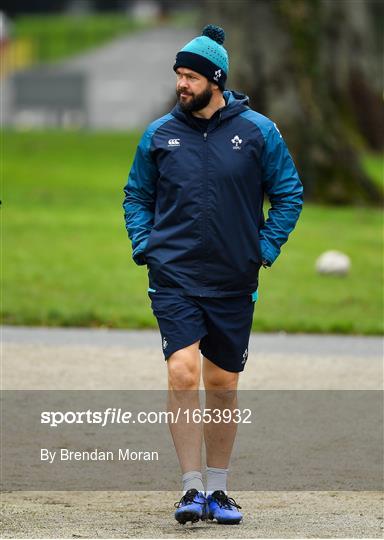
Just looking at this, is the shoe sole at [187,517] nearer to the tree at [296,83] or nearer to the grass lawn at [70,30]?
the tree at [296,83]

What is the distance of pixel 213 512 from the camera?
6.21 m

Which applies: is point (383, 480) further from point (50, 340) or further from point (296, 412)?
point (50, 340)

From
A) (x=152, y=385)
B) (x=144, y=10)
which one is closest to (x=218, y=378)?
(x=152, y=385)

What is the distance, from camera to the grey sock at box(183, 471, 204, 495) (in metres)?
6.14

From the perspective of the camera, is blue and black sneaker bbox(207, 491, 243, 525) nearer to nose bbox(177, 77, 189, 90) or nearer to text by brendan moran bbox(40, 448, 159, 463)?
text by brendan moran bbox(40, 448, 159, 463)

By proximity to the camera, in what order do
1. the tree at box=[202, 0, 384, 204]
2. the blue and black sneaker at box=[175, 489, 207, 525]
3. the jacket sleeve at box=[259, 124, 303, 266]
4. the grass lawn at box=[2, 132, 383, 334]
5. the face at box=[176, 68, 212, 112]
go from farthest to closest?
the tree at box=[202, 0, 384, 204] → the grass lawn at box=[2, 132, 383, 334] → the jacket sleeve at box=[259, 124, 303, 266] → the face at box=[176, 68, 212, 112] → the blue and black sneaker at box=[175, 489, 207, 525]

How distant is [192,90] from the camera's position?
20.6ft

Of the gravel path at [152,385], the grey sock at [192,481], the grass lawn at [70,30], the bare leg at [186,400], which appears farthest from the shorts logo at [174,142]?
the grass lawn at [70,30]

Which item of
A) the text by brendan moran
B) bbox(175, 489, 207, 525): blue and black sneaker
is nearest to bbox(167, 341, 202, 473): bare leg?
bbox(175, 489, 207, 525): blue and black sneaker

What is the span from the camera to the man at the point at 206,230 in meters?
6.21

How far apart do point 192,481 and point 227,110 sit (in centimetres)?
150

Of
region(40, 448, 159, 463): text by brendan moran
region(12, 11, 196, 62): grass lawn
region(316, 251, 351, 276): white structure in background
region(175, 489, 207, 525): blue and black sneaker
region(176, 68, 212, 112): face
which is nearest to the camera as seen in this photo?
region(175, 489, 207, 525): blue and black sneaker

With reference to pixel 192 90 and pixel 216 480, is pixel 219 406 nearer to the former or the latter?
pixel 216 480

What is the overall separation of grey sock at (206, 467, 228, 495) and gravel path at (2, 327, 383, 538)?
17 centimetres
